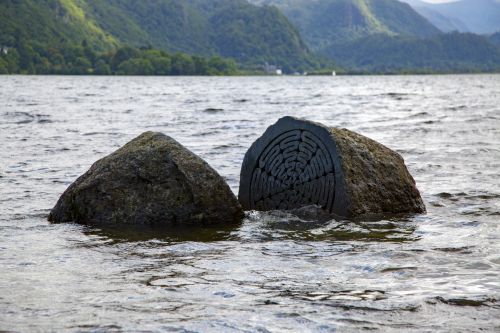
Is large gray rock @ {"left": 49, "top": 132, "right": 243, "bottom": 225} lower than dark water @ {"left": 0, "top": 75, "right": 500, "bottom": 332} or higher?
higher

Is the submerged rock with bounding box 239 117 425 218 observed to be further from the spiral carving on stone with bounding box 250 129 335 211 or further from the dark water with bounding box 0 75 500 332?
the dark water with bounding box 0 75 500 332

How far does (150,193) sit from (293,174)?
6.67 ft

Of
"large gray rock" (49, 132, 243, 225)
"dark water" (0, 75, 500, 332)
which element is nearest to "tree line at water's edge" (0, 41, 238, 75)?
"dark water" (0, 75, 500, 332)

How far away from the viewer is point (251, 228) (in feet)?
30.8

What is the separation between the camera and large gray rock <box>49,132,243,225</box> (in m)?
9.59

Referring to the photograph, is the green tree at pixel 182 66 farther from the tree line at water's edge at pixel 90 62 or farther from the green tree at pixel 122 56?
the green tree at pixel 122 56

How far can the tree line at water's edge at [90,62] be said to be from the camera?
173375 millimetres

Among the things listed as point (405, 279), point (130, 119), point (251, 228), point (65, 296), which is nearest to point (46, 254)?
point (65, 296)

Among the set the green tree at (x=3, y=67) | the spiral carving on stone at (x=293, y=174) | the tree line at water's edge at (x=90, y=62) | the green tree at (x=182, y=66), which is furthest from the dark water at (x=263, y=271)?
the green tree at (x=182, y=66)

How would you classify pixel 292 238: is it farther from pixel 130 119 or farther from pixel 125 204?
pixel 130 119

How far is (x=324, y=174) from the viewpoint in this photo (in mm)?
9969

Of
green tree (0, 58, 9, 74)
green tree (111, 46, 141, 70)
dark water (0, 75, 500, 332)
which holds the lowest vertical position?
dark water (0, 75, 500, 332)

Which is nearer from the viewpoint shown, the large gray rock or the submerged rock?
the large gray rock

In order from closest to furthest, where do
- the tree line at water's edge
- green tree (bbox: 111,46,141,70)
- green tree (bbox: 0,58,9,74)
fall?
green tree (bbox: 0,58,9,74)
the tree line at water's edge
green tree (bbox: 111,46,141,70)
